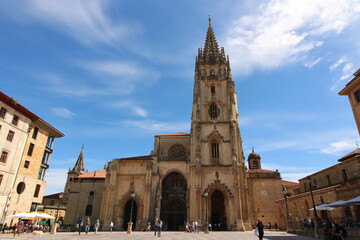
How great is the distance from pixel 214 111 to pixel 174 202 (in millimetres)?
15760

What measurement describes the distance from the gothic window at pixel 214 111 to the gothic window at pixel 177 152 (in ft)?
23.9

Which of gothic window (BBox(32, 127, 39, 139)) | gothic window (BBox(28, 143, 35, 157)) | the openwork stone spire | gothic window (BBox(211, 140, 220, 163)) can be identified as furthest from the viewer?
the openwork stone spire

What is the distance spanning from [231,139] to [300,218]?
13284 millimetres

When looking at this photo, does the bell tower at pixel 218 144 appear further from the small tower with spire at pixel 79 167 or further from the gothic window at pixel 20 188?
the small tower with spire at pixel 79 167

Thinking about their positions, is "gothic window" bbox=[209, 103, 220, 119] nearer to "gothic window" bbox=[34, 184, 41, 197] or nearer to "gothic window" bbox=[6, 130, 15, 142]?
"gothic window" bbox=[34, 184, 41, 197]

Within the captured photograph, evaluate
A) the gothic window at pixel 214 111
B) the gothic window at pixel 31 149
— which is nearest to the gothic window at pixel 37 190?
the gothic window at pixel 31 149

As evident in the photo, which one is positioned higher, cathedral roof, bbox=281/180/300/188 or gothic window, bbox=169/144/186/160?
gothic window, bbox=169/144/186/160

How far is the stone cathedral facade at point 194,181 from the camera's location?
101 ft

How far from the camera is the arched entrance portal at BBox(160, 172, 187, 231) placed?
32250mm

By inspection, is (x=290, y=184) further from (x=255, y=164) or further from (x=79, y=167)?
(x=79, y=167)

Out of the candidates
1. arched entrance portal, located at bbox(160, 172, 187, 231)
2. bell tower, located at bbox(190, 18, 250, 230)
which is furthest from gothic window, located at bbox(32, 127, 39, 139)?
bell tower, located at bbox(190, 18, 250, 230)

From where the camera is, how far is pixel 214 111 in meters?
38.2

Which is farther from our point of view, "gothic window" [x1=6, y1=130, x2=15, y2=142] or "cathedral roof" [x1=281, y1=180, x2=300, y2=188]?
"cathedral roof" [x1=281, y1=180, x2=300, y2=188]

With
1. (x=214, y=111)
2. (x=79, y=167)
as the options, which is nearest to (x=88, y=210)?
(x=214, y=111)
